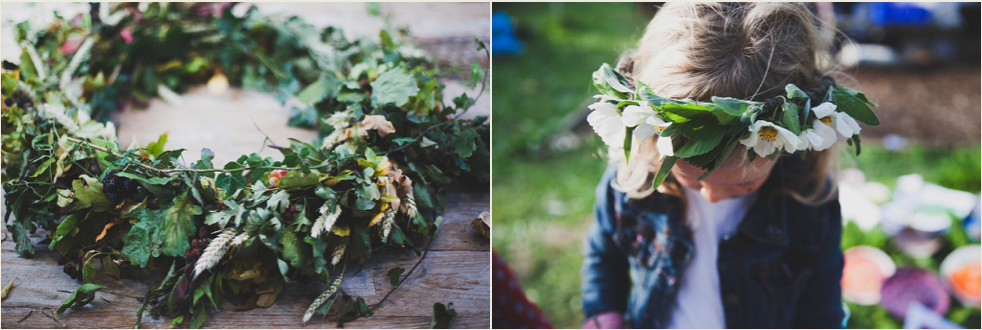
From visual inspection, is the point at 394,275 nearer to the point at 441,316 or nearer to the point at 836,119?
the point at 441,316

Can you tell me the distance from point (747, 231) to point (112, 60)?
1.96 metres

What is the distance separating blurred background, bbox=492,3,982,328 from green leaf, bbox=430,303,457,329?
58 cm

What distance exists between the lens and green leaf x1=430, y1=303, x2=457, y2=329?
1375mm

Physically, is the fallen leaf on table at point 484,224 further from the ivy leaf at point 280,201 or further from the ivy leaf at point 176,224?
the ivy leaf at point 176,224

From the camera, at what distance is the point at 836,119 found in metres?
1.11

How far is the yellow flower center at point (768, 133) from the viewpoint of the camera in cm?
107

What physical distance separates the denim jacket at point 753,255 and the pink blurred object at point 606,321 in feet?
0.19

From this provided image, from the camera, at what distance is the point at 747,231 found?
1.55 m

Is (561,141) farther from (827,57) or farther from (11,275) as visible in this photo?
(11,275)

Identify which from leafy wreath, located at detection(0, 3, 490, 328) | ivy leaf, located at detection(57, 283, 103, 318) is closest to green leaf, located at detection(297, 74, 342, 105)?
leafy wreath, located at detection(0, 3, 490, 328)

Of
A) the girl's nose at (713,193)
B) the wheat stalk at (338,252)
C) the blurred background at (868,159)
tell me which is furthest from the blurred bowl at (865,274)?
the wheat stalk at (338,252)

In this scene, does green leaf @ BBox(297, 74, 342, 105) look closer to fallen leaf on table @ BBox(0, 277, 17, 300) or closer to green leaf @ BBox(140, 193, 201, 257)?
green leaf @ BBox(140, 193, 201, 257)

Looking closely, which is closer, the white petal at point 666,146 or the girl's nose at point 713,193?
the white petal at point 666,146

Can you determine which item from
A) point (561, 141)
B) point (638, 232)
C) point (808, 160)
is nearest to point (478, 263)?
point (638, 232)
